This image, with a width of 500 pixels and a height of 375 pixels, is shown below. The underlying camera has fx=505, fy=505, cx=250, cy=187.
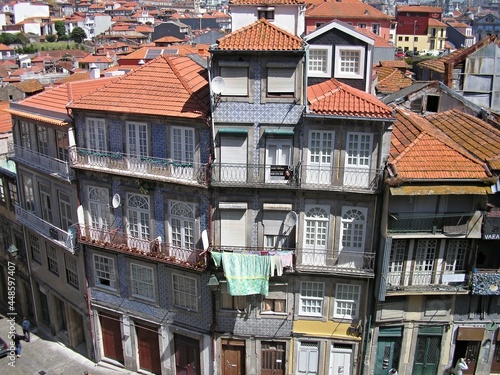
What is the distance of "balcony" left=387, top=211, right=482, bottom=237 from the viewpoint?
20375 mm

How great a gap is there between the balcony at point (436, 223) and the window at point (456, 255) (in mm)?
796

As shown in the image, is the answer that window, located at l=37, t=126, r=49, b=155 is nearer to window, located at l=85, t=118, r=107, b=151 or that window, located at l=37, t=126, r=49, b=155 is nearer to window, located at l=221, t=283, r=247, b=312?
window, located at l=85, t=118, r=107, b=151

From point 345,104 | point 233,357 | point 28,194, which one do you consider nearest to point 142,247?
point 233,357

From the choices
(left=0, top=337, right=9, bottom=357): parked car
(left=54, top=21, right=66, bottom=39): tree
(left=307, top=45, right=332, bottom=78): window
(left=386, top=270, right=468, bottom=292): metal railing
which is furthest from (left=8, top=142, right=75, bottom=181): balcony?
(left=54, top=21, right=66, bottom=39): tree

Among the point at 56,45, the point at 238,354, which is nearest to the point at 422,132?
the point at 238,354

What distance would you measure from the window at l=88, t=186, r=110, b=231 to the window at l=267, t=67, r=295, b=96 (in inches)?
A: 385

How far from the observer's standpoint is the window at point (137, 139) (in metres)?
22.9

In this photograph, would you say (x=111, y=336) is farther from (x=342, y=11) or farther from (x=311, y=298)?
(x=342, y=11)

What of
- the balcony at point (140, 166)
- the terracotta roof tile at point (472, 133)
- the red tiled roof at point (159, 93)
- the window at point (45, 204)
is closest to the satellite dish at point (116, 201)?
the balcony at point (140, 166)

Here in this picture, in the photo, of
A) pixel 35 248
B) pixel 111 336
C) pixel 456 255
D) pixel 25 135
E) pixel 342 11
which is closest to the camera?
pixel 456 255

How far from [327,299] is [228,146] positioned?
26.4 ft

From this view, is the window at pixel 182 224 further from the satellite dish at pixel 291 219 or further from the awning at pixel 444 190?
the awning at pixel 444 190

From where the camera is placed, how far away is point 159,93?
74.6ft

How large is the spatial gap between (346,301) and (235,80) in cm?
1069
